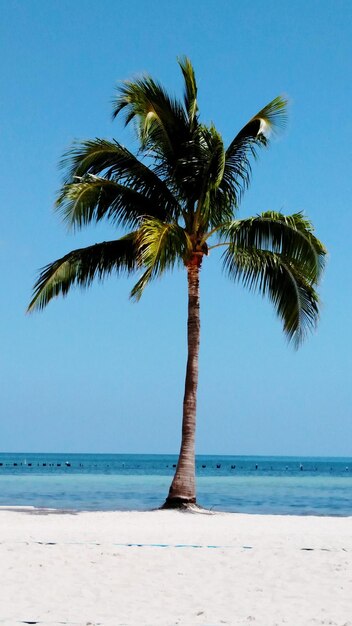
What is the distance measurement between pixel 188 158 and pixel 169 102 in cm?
124

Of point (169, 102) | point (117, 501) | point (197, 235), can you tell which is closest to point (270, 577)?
point (197, 235)

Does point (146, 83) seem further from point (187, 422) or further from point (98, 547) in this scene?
point (98, 547)

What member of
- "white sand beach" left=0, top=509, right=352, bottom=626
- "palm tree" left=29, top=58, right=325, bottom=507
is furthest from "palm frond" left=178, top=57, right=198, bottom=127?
"white sand beach" left=0, top=509, right=352, bottom=626

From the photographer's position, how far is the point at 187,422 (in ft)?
64.8

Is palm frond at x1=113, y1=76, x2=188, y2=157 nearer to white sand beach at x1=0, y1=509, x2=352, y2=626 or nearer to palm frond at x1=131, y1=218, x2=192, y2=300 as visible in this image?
palm frond at x1=131, y1=218, x2=192, y2=300

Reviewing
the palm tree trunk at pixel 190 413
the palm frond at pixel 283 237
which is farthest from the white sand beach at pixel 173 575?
the palm frond at pixel 283 237

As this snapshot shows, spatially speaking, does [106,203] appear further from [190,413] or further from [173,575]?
[173,575]

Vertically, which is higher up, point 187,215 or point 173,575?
point 187,215

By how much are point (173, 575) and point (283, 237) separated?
1069cm

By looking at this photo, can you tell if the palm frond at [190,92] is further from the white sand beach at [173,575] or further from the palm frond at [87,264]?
the white sand beach at [173,575]

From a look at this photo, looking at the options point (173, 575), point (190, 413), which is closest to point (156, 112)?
point (190, 413)

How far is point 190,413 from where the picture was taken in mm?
19797

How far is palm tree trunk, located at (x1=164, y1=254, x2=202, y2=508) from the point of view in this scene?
19422 mm

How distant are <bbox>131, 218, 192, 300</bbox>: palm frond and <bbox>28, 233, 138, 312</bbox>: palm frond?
0.80 metres
